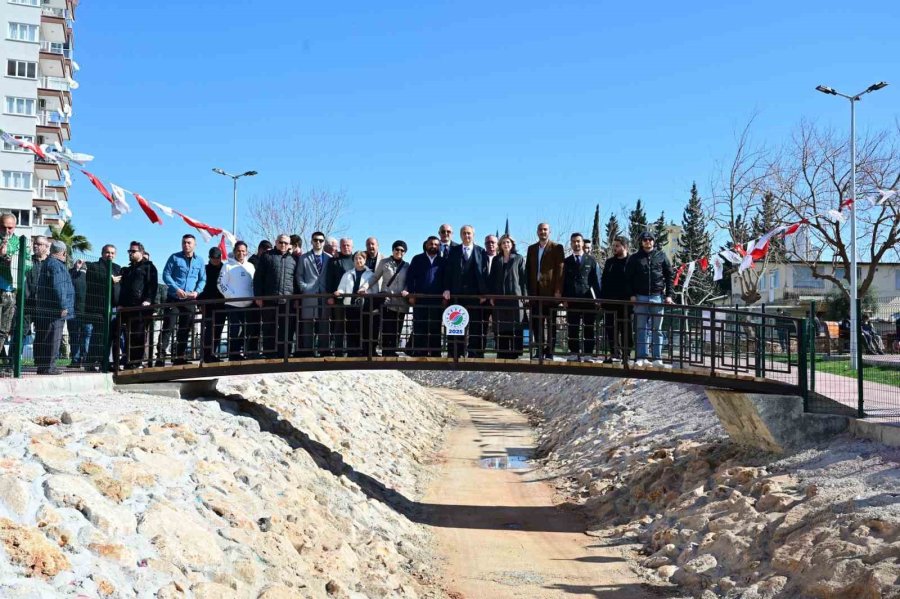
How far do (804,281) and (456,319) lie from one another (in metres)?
46.9

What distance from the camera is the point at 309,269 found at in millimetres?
14133

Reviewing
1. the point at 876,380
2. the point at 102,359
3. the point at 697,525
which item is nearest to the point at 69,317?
the point at 102,359

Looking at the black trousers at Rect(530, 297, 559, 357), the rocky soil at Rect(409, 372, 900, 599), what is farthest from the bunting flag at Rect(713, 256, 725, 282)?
the black trousers at Rect(530, 297, 559, 357)

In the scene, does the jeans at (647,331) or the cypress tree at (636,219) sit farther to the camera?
the cypress tree at (636,219)

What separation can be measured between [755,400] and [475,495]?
531cm

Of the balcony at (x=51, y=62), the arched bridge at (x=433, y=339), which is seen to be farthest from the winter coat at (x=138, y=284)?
the balcony at (x=51, y=62)

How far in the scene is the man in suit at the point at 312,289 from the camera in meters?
13.9

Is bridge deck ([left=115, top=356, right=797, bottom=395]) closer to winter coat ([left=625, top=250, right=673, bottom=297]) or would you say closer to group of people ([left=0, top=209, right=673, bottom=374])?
group of people ([left=0, top=209, right=673, bottom=374])

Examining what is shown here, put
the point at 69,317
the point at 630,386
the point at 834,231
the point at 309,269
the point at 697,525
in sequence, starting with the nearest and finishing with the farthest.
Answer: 1. the point at 697,525
2. the point at 69,317
3. the point at 309,269
4. the point at 630,386
5. the point at 834,231

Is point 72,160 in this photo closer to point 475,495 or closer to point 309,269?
point 309,269

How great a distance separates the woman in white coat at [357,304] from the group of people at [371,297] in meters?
0.02

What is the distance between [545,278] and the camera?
1392 cm

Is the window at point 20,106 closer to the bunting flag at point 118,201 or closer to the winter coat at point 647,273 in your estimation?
the bunting flag at point 118,201

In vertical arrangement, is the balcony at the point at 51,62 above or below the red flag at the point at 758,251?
above
